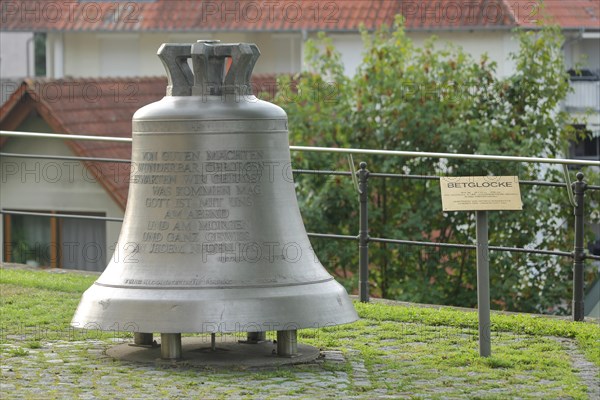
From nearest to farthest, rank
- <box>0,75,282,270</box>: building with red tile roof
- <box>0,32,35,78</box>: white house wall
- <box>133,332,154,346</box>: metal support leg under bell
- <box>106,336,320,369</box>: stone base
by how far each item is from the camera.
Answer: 1. <box>106,336,320,369</box>: stone base
2. <box>133,332,154,346</box>: metal support leg under bell
3. <box>0,75,282,270</box>: building with red tile roof
4. <box>0,32,35,78</box>: white house wall

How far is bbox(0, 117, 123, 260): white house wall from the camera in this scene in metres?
24.0

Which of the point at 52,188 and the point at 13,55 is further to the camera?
the point at 13,55

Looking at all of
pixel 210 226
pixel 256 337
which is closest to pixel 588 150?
pixel 256 337

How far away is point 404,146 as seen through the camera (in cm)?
2088

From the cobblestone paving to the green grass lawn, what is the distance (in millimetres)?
14

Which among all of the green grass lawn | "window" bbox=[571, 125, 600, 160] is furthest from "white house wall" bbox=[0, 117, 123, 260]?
"window" bbox=[571, 125, 600, 160]

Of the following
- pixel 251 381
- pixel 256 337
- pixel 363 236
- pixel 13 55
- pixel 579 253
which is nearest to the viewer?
pixel 251 381

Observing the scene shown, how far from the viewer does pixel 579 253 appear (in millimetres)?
10516

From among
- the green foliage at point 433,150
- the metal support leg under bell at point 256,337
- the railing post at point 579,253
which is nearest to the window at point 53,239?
the green foliage at point 433,150

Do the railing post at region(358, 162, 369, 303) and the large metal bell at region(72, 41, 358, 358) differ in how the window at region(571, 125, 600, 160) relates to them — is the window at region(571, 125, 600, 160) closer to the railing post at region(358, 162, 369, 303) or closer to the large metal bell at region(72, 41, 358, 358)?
the railing post at region(358, 162, 369, 303)

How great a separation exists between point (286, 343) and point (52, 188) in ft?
52.1

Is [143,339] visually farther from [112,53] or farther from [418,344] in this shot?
[112,53]

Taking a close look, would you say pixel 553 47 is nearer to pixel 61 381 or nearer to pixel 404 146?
pixel 404 146

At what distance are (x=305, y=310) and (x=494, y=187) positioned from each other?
4.31 feet
